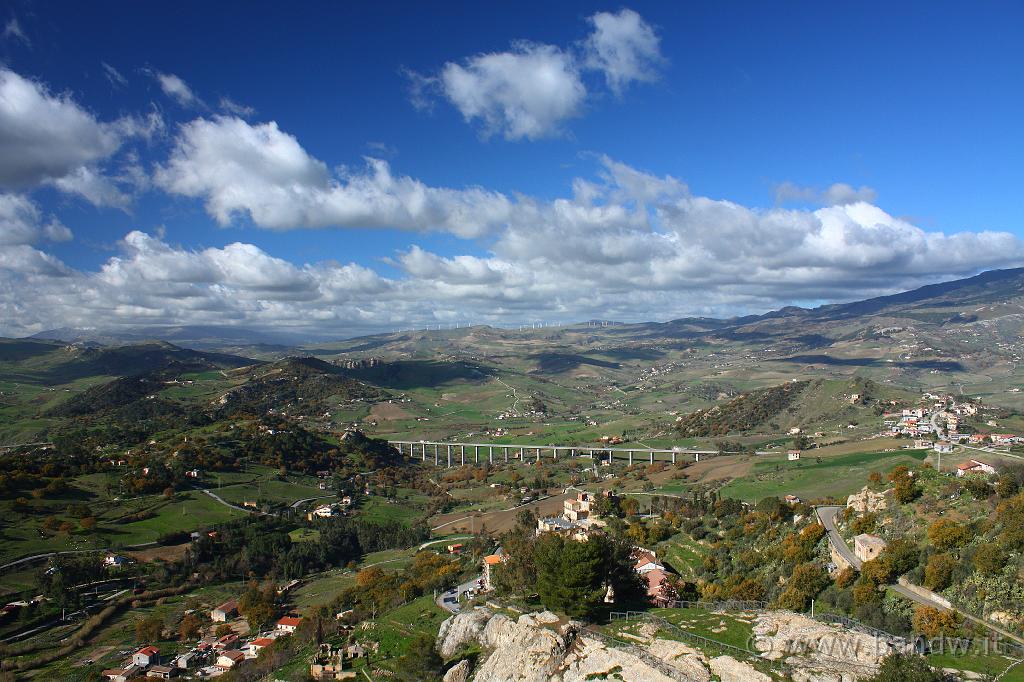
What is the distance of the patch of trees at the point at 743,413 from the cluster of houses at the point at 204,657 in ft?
400

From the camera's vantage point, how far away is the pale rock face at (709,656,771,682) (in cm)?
2467

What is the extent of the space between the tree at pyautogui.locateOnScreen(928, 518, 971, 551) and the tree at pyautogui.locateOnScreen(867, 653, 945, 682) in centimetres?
1190

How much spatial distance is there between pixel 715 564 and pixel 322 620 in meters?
31.6

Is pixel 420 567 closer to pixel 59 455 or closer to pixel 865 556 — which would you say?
pixel 865 556

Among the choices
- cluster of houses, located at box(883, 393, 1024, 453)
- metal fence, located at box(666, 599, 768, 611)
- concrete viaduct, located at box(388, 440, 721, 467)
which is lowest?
concrete viaduct, located at box(388, 440, 721, 467)

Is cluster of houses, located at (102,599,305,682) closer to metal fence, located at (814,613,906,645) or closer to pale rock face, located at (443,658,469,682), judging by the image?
pale rock face, located at (443,658,469,682)

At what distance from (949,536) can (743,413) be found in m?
136

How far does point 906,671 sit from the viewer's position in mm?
21188

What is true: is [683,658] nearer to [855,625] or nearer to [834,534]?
[855,625]

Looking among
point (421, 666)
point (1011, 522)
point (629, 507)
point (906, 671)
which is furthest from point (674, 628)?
point (629, 507)

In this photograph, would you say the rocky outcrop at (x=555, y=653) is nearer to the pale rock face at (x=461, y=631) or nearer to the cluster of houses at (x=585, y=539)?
the pale rock face at (x=461, y=631)

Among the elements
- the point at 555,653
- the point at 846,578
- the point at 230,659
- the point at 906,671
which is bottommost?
the point at 230,659

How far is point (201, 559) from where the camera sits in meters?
77.1

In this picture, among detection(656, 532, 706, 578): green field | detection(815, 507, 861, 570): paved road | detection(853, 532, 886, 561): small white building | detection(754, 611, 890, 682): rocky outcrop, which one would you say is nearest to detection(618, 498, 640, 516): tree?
detection(656, 532, 706, 578): green field
